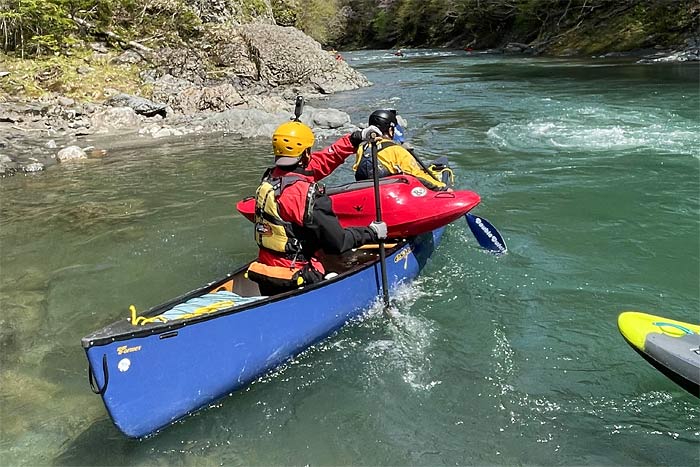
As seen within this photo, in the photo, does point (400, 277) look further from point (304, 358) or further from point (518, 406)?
point (518, 406)

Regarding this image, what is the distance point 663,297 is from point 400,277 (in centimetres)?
231

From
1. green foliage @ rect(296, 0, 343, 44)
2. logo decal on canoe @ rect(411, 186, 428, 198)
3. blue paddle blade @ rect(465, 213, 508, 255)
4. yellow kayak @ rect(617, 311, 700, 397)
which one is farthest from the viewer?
green foliage @ rect(296, 0, 343, 44)

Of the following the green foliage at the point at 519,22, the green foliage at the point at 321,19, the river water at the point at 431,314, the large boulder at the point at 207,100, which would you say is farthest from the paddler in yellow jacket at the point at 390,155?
the green foliage at the point at 321,19

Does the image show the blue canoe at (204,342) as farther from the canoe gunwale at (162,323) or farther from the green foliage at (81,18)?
the green foliage at (81,18)

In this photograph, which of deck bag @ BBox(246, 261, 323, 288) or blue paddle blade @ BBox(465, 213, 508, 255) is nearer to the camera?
deck bag @ BBox(246, 261, 323, 288)

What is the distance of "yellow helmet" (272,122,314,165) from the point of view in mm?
4027

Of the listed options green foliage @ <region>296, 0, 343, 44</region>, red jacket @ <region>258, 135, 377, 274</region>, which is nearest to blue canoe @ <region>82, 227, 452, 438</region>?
red jacket @ <region>258, 135, 377, 274</region>

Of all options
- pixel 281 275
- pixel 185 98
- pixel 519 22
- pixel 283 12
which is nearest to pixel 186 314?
pixel 281 275

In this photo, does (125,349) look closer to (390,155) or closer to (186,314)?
(186,314)

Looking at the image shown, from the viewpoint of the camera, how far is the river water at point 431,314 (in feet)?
11.7

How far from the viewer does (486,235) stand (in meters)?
6.18

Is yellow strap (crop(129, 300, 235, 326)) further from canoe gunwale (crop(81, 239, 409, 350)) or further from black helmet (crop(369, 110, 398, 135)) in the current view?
black helmet (crop(369, 110, 398, 135))

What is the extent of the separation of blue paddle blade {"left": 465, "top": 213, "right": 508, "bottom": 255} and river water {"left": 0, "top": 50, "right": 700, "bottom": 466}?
16cm

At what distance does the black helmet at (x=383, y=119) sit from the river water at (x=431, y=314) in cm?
150
